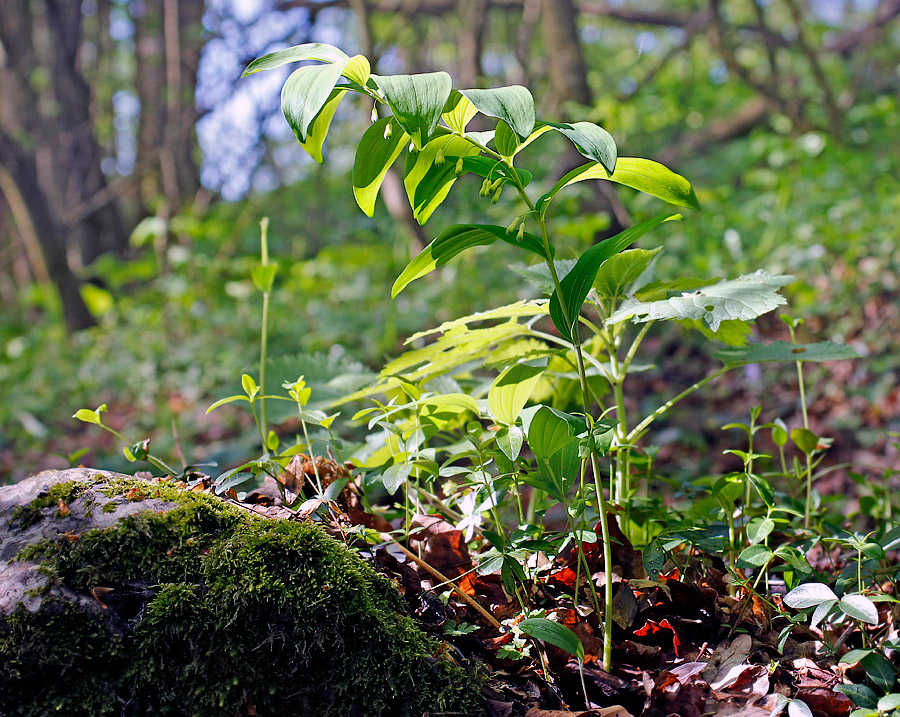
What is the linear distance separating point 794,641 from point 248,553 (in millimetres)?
1064

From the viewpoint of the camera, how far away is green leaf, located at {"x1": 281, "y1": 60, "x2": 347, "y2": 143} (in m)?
0.87

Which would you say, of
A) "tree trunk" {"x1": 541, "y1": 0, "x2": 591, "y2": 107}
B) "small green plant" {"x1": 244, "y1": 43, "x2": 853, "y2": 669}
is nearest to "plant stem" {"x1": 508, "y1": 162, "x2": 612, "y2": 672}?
"small green plant" {"x1": 244, "y1": 43, "x2": 853, "y2": 669}

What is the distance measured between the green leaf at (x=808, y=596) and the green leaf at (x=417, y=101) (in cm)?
100

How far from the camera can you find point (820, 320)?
156 inches

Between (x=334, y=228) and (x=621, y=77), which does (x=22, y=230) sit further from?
(x=621, y=77)

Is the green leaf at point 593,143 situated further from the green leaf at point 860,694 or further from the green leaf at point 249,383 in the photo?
the green leaf at point 860,694

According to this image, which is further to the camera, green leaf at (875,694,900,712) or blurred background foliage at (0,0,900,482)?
blurred background foliage at (0,0,900,482)

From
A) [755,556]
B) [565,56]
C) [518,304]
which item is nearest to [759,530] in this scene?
[755,556]

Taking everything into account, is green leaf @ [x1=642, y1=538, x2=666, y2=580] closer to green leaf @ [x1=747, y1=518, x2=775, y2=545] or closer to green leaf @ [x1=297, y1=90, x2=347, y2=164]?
green leaf @ [x1=747, y1=518, x2=775, y2=545]

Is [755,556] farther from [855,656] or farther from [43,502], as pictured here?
[43,502]

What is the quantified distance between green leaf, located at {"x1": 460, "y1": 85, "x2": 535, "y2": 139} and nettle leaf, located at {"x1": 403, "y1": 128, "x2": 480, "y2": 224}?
0.16 m

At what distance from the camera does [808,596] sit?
3.76 feet

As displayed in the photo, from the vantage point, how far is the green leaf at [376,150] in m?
1.08

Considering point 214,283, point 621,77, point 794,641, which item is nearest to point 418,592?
point 794,641
